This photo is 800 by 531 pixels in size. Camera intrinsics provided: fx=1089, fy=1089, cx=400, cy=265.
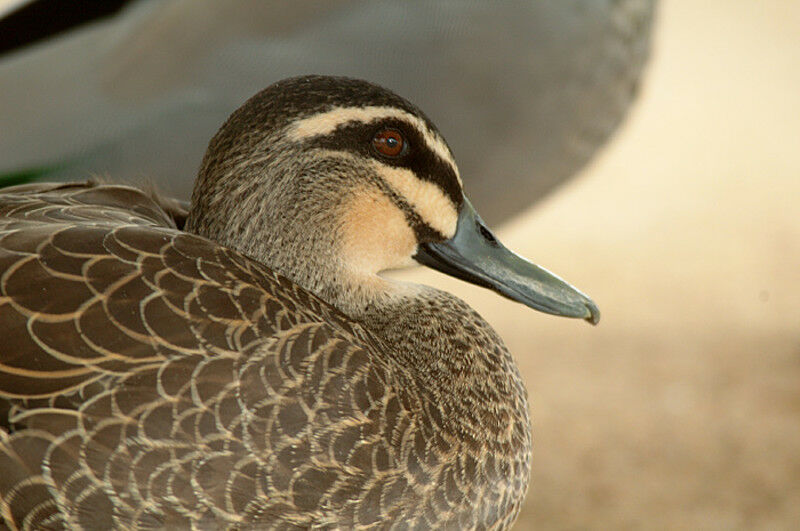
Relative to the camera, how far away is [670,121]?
3.78m

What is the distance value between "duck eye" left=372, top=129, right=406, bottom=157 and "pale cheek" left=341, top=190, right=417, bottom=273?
4cm

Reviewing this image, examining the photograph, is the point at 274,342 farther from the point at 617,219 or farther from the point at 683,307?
the point at 617,219

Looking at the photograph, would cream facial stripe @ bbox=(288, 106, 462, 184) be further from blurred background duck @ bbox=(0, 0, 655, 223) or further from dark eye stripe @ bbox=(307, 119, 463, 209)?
blurred background duck @ bbox=(0, 0, 655, 223)

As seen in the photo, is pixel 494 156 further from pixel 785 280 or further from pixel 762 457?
pixel 785 280

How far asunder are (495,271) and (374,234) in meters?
0.14

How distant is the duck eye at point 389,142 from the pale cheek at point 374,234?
4 cm

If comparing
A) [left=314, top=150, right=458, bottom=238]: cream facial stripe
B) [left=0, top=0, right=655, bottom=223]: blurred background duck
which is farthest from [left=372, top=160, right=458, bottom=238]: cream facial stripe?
[left=0, top=0, right=655, bottom=223]: blurred background duck

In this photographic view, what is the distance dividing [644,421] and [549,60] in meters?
0.89

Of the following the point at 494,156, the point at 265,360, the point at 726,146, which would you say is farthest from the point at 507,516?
the point at 726,146

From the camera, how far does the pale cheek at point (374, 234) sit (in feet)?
3.62

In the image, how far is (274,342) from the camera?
3.16 feet

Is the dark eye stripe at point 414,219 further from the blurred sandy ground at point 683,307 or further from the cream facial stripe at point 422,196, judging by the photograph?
the blurred sandy ground at point 683,307

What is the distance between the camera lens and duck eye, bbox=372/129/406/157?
1.08 metres

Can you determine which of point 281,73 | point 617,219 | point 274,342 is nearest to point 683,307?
point 617,219
